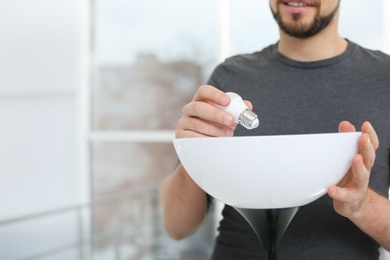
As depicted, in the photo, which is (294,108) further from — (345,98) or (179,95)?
(179,95)

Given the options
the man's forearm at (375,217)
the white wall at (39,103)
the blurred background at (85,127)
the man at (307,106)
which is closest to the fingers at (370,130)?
the man's forearm at (375,217)

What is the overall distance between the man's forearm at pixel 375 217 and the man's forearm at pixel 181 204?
33cm

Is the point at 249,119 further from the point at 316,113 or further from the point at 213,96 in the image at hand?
the point at 316,113

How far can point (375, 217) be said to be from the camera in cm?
70

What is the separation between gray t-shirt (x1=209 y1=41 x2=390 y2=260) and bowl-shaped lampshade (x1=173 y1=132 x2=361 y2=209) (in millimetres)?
367

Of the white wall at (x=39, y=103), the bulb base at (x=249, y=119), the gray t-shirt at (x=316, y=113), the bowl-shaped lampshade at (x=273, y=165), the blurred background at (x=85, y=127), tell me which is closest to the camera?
the bowl-shaped lampshade at (x=273, y=165)

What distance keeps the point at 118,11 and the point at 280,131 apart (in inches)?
94.3

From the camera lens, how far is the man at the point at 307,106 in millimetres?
919

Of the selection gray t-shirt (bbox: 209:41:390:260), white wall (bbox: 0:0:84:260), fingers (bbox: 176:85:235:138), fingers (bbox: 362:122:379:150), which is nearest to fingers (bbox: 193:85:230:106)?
fingers (bbox: 176:85:235:138)

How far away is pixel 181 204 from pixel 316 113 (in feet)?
1.11

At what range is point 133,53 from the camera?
3.13m

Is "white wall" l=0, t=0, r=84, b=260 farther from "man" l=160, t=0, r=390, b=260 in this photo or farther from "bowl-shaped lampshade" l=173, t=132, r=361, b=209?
"bowl-shaped lampshade" l=173, t=132, r=361, b=209

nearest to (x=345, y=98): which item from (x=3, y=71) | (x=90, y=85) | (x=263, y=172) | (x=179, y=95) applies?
(x=263, y=172)

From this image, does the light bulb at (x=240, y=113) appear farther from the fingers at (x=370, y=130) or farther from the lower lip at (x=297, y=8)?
the lower lip at (x=297, y=8)
